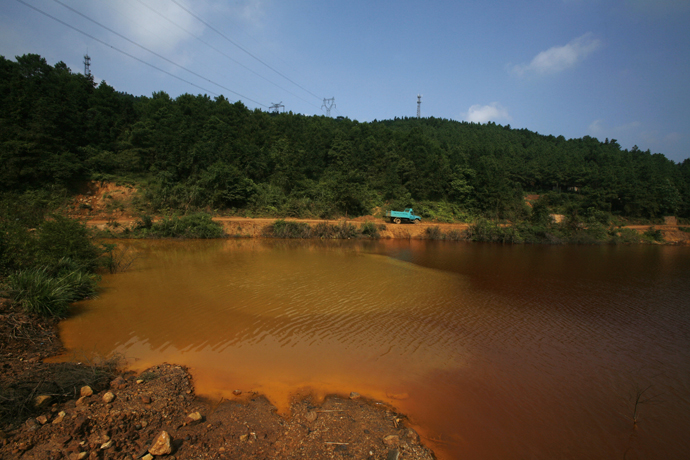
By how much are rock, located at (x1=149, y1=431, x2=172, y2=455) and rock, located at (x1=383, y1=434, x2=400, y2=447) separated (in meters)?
2.60

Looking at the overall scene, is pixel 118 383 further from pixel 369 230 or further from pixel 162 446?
pixel 369 230

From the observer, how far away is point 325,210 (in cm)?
3222

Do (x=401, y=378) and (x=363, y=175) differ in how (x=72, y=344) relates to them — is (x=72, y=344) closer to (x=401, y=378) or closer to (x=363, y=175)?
(x=401, y=378)

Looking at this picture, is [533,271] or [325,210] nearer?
[533,271]

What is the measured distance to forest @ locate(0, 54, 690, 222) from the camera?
27.3 metres

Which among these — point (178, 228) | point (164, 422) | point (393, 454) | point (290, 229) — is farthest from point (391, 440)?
point (290, 229)

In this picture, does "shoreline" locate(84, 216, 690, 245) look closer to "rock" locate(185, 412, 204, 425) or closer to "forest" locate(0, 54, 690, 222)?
"forest" locate(0, 54, 690, 222)

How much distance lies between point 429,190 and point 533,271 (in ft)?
83.1

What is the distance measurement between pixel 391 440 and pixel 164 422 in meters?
3.00

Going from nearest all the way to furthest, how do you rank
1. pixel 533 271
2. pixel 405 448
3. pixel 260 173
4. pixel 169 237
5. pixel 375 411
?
pixel 405 448
pixel 375 411
pixel 533 271
pixel 169 237
pixel 260 173

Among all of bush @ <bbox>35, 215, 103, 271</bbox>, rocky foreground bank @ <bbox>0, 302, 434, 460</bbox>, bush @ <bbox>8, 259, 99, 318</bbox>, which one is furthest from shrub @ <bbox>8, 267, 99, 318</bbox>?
rocky foreground bank @ <bbox>0, 302, 434, 460</bbox>

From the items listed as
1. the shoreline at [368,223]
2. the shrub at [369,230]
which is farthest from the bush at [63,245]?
the shrub at [369,230]

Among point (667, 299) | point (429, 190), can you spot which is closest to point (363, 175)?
point (429, 190)

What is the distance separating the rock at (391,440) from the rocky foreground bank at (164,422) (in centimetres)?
1
